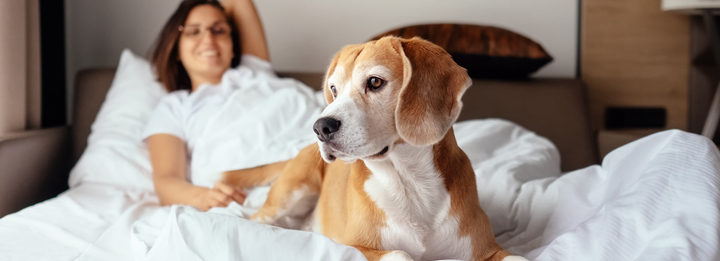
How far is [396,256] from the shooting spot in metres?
0.99

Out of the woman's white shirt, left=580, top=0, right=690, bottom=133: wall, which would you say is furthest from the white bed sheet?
left=580, top=0, right=690, bottom=133: wall

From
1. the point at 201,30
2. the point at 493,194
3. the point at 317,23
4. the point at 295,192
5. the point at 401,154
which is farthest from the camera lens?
the point at 317,23

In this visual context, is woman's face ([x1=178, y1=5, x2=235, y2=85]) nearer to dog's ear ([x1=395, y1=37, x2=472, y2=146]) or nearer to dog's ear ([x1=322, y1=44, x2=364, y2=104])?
dog's ear ([x1=322, y1=44, x2=364, y2=104])

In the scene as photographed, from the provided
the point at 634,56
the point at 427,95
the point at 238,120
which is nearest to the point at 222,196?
the point at 238,120

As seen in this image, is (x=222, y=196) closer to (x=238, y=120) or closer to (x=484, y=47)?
(x=238, y=120)

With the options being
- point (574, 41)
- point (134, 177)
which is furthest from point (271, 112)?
point (574, 41)

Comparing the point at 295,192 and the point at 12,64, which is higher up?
the point at 12,64

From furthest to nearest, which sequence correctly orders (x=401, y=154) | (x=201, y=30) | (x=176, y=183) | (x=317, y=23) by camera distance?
1. (x=317, y=23)
2. (x=201, y=30)
3. (x=176, y=183)
4. (x=401, y=154)

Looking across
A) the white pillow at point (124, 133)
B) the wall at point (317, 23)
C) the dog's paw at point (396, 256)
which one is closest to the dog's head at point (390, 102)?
the dog's paw at point (396, 256)

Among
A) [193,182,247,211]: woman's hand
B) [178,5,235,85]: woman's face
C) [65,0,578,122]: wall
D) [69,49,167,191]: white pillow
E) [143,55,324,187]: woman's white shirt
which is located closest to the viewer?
[193,182,247,211]: woman's hand

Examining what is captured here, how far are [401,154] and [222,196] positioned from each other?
69cm

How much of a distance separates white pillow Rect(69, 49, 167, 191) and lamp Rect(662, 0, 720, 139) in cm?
200

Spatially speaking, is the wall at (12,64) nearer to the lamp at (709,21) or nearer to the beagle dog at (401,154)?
the beagle dog at (401,154)

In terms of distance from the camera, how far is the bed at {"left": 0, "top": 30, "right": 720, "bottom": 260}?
1.01 metres
